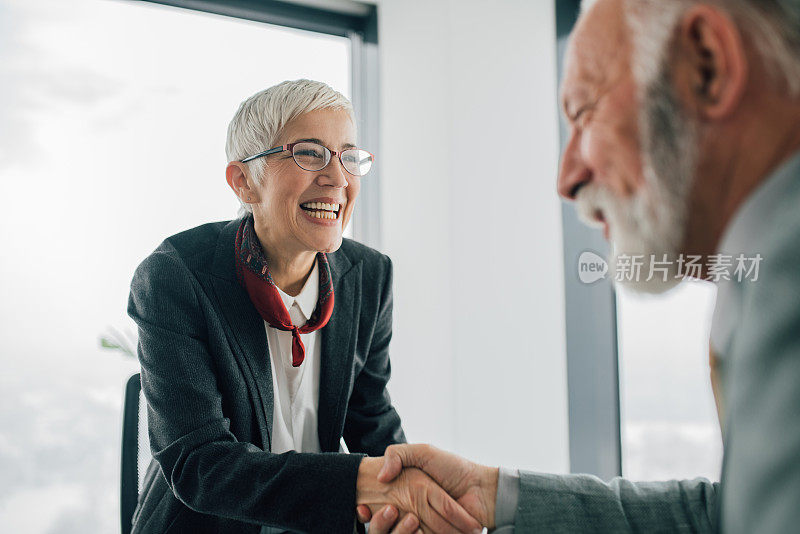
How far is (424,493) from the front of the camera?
1099 millimetres

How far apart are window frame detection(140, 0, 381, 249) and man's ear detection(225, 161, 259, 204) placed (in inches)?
49.8

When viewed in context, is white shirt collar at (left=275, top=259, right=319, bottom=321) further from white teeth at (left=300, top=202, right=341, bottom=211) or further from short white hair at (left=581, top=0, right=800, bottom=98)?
short white hair at (left=581, top=0, right=800, bottom=98)

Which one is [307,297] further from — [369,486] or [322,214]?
[369,486]

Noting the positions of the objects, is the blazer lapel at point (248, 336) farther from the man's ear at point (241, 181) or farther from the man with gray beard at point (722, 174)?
the man with gray beard at point (722, 174)

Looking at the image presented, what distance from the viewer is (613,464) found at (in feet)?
7.93

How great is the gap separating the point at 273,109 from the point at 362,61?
5.02 feet

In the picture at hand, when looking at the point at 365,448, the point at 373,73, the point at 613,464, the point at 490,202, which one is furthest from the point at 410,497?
the point at 373,73

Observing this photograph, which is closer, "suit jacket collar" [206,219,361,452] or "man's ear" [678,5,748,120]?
"man's ear" [678,5,748,120]

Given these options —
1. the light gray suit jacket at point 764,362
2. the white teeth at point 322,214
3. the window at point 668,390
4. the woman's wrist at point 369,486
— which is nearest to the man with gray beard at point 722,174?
the light gray suit jacket at point 764,362

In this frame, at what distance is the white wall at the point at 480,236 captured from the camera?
7.52 ft

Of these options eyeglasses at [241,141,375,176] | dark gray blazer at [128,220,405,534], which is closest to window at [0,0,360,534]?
dark gray blazer at [128,220,405,534]

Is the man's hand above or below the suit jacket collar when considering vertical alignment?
below

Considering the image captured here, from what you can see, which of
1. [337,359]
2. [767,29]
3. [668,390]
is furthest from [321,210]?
[668,390]

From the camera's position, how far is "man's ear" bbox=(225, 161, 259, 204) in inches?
55.8
